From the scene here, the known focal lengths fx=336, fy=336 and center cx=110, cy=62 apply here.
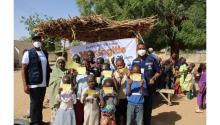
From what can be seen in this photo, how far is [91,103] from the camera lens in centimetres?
647

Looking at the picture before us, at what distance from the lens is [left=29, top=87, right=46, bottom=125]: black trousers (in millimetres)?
6453

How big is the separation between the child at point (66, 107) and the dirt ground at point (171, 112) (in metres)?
1.64

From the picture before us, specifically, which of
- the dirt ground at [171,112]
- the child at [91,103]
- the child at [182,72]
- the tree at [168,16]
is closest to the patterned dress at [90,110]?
the child at [91,103]

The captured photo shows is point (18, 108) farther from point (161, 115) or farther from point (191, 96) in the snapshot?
point (191, 96)

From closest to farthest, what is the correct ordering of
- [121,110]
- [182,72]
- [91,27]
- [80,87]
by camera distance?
[80,87], [121,110], [91,27], [182,72]

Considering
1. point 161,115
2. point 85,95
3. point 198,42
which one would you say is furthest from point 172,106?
point 198,42

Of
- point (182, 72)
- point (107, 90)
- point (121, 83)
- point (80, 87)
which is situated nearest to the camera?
point (107, 90)

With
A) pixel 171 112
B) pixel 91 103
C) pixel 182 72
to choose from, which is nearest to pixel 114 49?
pixel 171 112

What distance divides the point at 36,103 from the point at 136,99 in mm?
1935

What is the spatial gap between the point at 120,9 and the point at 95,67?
474 inches

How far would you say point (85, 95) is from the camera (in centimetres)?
643

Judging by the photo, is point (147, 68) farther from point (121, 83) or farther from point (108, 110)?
point (108, 110)

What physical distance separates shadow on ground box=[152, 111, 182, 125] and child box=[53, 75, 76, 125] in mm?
2331
